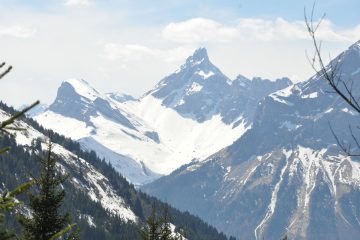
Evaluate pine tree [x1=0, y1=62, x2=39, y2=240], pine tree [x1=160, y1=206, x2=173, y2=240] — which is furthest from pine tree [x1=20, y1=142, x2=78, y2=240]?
pine tree [x1=0, y1=62, x2=39, y2=240]

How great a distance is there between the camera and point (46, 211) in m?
25.9

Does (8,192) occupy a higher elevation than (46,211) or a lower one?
higher

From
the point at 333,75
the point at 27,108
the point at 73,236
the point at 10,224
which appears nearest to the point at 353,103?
the point at 333,75

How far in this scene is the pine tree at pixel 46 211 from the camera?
2486 centimetres

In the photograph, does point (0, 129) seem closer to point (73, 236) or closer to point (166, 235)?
point (73, 236)

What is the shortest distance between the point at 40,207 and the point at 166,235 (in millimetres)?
10327

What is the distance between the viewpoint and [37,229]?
25.0 metres

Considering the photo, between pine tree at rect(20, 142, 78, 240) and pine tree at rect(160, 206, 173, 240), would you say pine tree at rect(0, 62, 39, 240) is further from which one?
pine tree at rect(160, 206, 173, 240)

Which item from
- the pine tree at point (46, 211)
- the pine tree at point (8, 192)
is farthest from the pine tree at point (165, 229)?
the pine tree at point (8, 192)

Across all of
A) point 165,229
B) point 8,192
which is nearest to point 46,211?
point 165,229

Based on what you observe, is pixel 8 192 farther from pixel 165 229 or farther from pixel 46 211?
pixel 165 229

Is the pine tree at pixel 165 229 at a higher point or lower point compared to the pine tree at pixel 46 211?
lower

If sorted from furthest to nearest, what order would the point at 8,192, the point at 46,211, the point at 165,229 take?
the point at 165,229
the point at 46,211
the point at 8,192

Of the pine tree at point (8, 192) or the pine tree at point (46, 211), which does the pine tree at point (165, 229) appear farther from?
the pine tree at point (8, 192)
